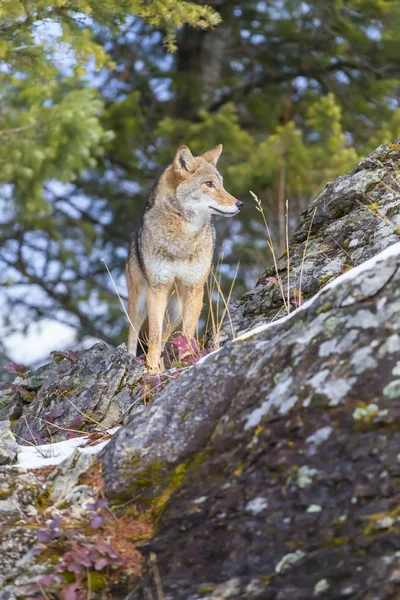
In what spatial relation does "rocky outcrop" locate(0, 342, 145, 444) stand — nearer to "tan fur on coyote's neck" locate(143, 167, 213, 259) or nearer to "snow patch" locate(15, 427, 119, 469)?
"snow patch" locate(15, 427, 119, 469)

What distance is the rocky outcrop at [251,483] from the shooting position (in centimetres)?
302

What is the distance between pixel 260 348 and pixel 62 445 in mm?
1373

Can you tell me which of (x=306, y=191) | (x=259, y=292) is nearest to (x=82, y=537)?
(x=259, y=292)

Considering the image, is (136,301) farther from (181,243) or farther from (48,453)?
(48,453)

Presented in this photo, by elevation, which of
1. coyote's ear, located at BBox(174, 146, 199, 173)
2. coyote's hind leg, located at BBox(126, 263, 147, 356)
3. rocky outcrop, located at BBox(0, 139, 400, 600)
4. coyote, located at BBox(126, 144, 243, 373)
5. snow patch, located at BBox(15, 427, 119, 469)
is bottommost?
coyote's hind leg, located at BBox(126, 263, 147, 356)

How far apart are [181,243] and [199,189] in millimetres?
609

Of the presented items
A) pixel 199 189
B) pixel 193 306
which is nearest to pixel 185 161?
pixel 199 189

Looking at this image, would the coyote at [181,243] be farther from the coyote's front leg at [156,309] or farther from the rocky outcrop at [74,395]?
the rocky outcrop at [74,395]

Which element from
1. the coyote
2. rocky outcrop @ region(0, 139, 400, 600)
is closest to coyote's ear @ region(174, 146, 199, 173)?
the coyote

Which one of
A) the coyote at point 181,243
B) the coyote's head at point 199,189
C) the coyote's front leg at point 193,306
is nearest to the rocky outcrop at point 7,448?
the coyote at point 181,243

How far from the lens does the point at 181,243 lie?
8.12 metres

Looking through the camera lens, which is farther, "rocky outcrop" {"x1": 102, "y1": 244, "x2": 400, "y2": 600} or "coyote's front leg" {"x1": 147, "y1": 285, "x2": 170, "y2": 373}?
"coyote's front leg" {"x1": 147, "y1": 285, "x2": 170, "y2": 373}

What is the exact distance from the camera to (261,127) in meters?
19.5

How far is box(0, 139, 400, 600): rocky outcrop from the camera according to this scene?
3018 mm
